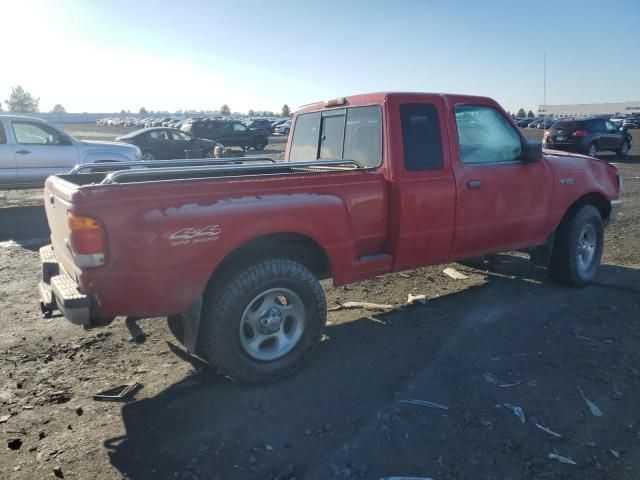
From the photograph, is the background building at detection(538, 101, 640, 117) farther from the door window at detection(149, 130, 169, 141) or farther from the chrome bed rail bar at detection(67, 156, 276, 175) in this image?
the chrome bed rail bar at detection(67, 156, 276, 175)

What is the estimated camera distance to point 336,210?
3811mm

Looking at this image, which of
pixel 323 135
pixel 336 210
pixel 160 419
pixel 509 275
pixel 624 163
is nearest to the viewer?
pixel 160 419

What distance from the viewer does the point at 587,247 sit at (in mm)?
5848

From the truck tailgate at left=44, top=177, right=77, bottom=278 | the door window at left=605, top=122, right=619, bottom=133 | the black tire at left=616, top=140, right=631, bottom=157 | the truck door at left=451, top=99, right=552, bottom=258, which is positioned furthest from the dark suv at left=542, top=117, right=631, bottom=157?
the truck tailgate at left=44, top=177, right=77, bottom=278

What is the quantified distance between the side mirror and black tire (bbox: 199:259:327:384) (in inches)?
103

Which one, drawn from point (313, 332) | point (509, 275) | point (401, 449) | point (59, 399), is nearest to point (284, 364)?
point (313, 332)

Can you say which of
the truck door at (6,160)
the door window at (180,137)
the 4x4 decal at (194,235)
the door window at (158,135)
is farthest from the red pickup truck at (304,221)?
the door window at (180,137)

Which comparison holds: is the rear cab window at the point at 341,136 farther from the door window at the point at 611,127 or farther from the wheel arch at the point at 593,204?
the door window at the point at 611,127

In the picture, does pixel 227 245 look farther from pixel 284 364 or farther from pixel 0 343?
pixel 0 343

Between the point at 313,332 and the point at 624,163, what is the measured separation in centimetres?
2067

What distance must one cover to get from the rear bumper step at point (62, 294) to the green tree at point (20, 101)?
109m

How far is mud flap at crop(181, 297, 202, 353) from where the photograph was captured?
3.34 m

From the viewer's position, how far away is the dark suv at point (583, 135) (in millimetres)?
20234

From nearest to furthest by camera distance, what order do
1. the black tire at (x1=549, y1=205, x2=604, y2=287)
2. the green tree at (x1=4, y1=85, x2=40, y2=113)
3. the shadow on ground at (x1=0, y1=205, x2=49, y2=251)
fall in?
the black tire at (x1=549, y1=205, x2=604, y2=287)
the shadow on ground at (x1=0, y1=205, x2=49, y2=251)
the green tree at (x1=4, y1=85, x2=40, y2=113)
